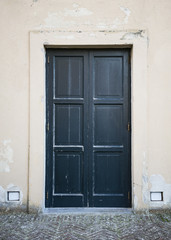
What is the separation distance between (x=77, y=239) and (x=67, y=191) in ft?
3.57

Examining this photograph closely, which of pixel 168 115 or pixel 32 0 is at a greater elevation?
pixel 32 0

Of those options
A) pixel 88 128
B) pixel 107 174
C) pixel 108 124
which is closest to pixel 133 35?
pixel 108 124

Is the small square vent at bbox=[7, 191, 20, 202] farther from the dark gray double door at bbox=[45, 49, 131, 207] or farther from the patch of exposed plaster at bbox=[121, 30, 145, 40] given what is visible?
the patch of exposed plaster at bbox=[121, 30, 145, 40]

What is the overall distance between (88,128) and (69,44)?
54.3 inches

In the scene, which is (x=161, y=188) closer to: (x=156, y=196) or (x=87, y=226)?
(x=156, y=196)

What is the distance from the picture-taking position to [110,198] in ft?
13.4

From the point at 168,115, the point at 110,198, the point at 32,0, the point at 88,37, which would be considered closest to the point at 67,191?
the point at 110,198

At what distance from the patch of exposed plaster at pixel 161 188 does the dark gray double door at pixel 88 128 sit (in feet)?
1.30

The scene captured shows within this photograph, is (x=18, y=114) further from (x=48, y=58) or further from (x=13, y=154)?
(x=48, y=58)

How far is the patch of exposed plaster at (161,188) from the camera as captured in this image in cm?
Answer: 393

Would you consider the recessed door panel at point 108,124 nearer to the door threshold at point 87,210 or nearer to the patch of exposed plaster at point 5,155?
the door threshold at point 87,210

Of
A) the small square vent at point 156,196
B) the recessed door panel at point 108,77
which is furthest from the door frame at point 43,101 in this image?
the recessed door panel at point 108,77

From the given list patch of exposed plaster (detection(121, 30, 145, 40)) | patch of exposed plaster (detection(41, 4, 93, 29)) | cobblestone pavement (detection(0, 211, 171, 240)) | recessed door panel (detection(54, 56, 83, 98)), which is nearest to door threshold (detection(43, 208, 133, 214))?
cobblestone pavement (detection(0, 211, 171, 240))

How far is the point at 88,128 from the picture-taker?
13.4 ft
